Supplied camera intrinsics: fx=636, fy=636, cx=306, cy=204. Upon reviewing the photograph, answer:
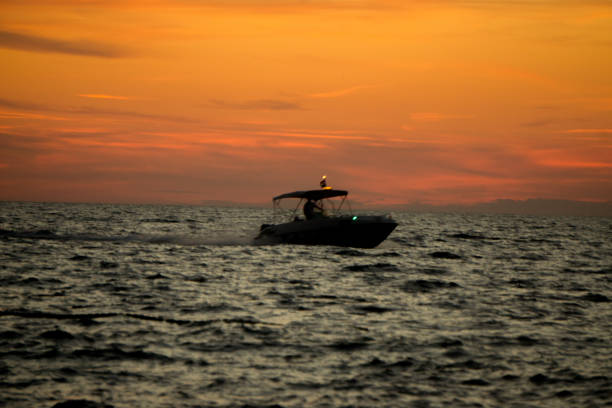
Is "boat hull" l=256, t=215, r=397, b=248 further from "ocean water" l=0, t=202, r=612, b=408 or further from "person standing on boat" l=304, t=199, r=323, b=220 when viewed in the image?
"ocean water" l=0, t=202, r=612, b=408

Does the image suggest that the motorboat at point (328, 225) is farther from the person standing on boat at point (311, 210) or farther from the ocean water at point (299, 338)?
the ocean water at point (299, 338)

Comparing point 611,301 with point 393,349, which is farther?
point 611,301

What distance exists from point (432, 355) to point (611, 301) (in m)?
10.9

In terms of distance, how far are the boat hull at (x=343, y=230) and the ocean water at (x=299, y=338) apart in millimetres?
6686

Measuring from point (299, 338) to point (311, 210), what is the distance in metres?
21.8

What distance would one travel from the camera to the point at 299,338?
13797 millimetres

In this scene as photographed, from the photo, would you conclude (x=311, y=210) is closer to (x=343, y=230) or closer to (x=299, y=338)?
(x=343, y=230)

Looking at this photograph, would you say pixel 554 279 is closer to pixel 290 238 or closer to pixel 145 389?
pixel 290 238

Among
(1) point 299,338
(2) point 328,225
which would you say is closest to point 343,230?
(2) point 328,225

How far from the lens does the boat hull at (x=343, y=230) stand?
33.4 m

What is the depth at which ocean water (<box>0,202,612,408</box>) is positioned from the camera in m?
10.3

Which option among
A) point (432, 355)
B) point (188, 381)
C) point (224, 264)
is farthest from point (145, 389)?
point (224, 264)

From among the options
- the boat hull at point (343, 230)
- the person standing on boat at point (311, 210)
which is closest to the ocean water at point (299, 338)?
the boat hull at point (343, 230)

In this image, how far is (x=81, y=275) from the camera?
79.7ft
